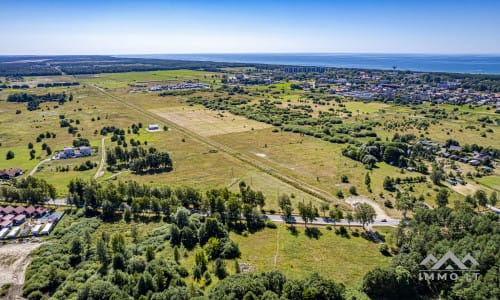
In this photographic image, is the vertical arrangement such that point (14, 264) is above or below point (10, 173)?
below

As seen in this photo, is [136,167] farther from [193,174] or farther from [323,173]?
[323,173]

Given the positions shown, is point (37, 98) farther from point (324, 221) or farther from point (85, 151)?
point (324, 221)

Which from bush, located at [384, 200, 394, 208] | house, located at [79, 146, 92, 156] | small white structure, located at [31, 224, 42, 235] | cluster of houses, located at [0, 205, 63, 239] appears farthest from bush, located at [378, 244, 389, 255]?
house, located at [79, 146, 92, 156]

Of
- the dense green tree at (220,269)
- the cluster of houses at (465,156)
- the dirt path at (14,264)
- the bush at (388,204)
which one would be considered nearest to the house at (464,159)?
the cluster of houses at (465,156)

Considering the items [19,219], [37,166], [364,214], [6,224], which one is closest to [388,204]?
[364,214]

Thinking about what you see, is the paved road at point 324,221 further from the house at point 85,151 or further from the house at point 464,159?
the house at point 85,151

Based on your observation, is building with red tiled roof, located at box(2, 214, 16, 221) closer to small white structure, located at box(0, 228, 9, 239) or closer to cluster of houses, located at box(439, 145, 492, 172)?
small white structure, located at box(0, 228, 9, 239)
